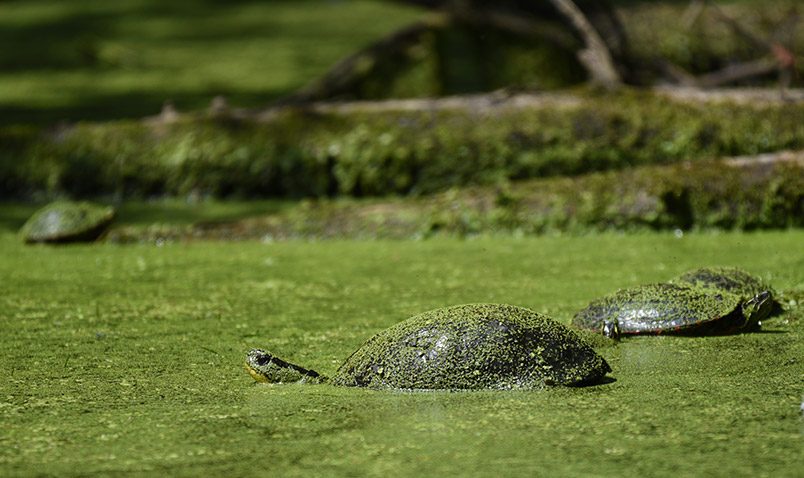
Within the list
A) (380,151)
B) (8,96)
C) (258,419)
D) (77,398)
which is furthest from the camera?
(8,96)

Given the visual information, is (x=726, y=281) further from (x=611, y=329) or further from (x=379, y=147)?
(x=379, y=147)

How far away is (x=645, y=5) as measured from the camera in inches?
337

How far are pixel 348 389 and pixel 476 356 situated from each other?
309 mm

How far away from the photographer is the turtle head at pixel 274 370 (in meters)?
2.80

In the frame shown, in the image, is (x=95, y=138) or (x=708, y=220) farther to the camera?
(x=95, y=138)

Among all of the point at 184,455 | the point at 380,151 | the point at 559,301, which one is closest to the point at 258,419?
the point at 184,455

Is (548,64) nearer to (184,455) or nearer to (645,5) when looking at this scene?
(645,5)

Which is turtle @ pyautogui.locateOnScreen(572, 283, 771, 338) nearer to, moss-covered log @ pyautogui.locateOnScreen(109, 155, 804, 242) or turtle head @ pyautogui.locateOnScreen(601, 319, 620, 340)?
turtle head @ pyautogui.locateOnScreen(601, 319, 620, 340)

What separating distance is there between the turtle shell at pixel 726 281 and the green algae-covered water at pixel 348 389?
115 mm

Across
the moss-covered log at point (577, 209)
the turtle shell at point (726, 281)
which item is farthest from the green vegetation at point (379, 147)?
the turtle shell at point (726, 281)

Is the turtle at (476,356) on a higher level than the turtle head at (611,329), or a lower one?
higher

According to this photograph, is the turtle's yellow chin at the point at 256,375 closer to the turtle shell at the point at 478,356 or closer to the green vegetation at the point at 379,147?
the turtle shell at the point at 478,356

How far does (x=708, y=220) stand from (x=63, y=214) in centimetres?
282

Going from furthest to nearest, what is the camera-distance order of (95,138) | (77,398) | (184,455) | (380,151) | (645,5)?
(645,5) < (95,138) < (380,151) < (77,398) < (184,455)
